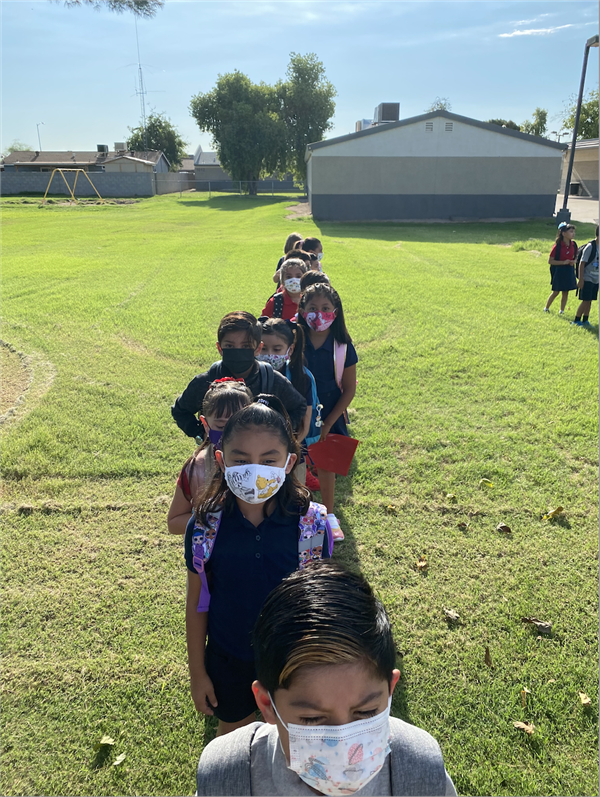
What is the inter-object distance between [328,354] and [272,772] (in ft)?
10.4

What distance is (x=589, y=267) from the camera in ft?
32.0

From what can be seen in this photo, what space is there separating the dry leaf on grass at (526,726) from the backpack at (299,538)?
4.99 feet

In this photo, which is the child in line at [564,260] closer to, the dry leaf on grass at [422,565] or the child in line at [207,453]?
the dry leaf on grass at [422,565]

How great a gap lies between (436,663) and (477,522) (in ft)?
5.19

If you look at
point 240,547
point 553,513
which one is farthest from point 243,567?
point 553,513

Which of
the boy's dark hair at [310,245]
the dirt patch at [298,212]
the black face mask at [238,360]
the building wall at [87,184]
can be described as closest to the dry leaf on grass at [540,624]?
the black face mask at [238,360]

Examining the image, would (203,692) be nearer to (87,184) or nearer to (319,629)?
(319,629)

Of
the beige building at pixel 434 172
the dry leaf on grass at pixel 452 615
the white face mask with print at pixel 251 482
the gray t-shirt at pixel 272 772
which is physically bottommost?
the dry leaf on grass at pixel 452 615

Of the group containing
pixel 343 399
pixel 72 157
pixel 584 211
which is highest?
pixel 72 157

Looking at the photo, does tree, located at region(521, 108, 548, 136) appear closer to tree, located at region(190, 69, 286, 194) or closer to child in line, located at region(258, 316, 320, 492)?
tree, located at region(190, 69, 286, 194)

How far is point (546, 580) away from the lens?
386 centimetres

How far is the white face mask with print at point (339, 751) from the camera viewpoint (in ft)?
4.03

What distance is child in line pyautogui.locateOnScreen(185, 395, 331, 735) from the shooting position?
2.19 m

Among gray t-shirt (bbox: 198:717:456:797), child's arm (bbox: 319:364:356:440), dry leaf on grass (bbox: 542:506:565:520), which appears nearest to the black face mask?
child's arm (bbox: 319:364:356:440)
